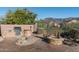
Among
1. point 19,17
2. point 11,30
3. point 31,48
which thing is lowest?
point 31,48

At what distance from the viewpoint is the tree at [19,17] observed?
269cm

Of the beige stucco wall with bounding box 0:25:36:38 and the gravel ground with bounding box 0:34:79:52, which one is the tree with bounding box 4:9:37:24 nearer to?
the beige stucco wall with bounding box 0:25:36:38

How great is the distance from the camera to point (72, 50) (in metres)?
2.70

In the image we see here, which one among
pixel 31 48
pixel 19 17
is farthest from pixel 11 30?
pixel 31 48

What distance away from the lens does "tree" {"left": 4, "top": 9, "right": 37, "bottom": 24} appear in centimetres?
269

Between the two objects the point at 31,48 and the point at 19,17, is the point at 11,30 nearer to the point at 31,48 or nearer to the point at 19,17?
the point at 19,17

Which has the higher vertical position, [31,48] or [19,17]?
[19,17]

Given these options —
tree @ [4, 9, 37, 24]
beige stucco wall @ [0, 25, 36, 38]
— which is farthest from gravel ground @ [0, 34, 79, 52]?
tree @ [4, 9, 37, 24]

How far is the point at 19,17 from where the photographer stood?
2.70 metres

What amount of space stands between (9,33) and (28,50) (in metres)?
0.32

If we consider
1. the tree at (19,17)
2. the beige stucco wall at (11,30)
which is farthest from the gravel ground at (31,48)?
the tree at (19,17)

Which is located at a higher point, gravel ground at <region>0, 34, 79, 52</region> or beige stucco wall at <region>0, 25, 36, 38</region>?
beige stucco wall at <region>0, 25, 36, 38</region>
